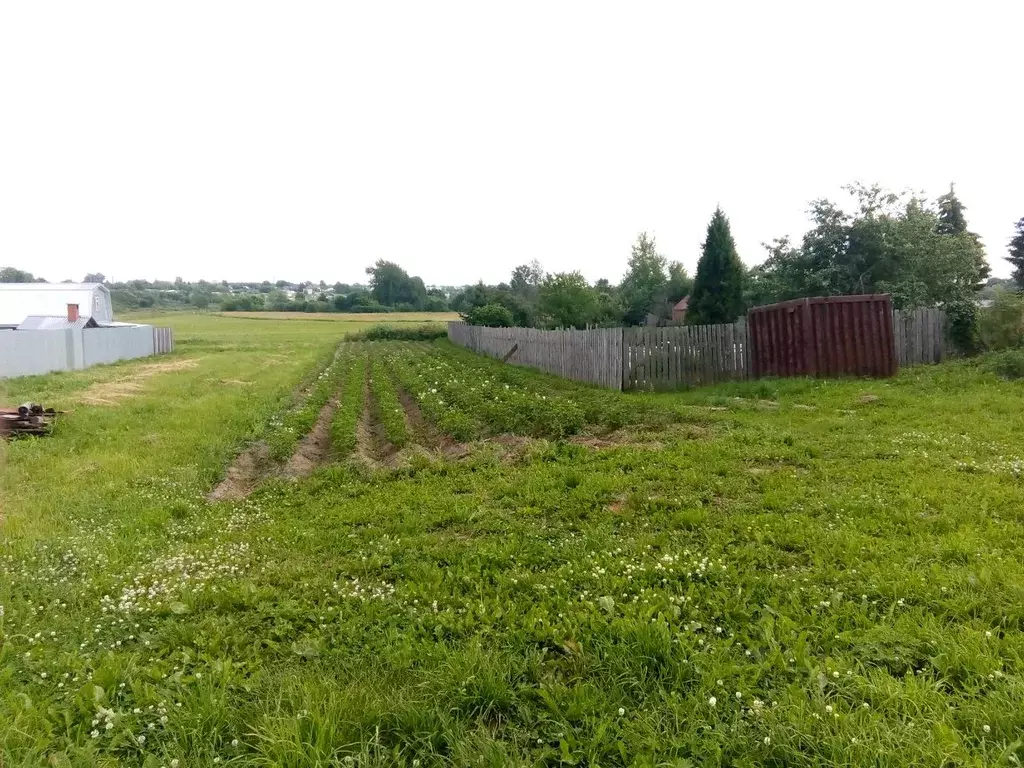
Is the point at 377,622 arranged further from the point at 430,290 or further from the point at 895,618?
the point at 430,290

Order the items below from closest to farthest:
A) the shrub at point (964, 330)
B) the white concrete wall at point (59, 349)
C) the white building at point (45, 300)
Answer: the shrub at point (964, 330), the white concrete wall at point (59, 349), the white building at point (45, 300)

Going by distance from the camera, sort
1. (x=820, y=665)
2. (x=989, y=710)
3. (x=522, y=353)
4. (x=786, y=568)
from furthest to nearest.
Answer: (x=522, y=353)
(x=786, y=568)
(x=820, y=665)
(x=989, y=710)

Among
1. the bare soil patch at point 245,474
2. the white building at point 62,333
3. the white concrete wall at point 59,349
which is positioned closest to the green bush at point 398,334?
the white building at point 62,333

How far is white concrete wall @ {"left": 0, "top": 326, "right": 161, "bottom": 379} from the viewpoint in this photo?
21.2m

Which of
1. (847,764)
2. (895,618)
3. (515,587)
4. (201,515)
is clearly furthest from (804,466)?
(201,515)

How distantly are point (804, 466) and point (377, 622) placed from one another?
4.87 meters

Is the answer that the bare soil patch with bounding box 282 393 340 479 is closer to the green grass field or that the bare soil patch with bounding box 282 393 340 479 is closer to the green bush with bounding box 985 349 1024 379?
the green grass field

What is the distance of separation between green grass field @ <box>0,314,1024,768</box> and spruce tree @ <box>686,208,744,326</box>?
26299 mm

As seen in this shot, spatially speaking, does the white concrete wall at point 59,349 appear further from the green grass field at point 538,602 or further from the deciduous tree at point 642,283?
the deciduous tree at point 642,283

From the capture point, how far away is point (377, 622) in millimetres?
3727

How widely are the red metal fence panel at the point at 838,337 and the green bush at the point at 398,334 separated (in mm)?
39169

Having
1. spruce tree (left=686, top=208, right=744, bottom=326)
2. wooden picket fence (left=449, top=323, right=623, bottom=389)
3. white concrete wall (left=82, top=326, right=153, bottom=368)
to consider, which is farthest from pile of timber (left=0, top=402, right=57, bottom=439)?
spruce tree (left=686, top=208, right=744, bottom=326)

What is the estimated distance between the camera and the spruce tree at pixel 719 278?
34.0 m

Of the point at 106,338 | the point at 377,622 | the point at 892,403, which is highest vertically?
the point at 106,338
